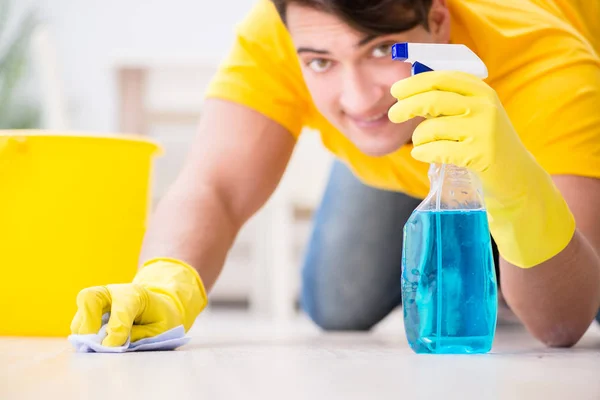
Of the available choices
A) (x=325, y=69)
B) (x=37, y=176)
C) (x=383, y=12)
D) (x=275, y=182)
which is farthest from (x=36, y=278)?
(x=383, y=12)

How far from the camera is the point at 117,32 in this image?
4633mm

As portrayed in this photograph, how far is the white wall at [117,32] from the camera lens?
180 inches

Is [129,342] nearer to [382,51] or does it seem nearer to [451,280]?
[451,280]

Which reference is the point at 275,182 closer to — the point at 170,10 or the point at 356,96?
the point at 356,96

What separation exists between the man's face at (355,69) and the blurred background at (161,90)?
1.45m

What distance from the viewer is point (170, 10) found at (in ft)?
15.2

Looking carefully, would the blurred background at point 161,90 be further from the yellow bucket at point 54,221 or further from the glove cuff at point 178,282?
the glove cuff at point 178,282

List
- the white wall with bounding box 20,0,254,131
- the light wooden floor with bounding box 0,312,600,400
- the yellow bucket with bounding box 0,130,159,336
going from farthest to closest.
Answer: the white wall with bounding box 20,0,254,131, the yellow bucket with bounding box 0,130,159,336, the light wooden floor with bounding box 0,312,600,400

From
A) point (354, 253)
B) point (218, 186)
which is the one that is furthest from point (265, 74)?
point (354, 253)

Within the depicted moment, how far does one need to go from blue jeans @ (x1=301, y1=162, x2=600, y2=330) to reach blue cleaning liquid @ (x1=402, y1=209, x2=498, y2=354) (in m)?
0.97

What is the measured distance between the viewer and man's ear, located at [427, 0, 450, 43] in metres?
1.15

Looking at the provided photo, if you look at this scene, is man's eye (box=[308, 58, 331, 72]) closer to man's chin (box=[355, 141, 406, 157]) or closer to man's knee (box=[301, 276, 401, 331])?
man's chin (box=[355, 141, 406, 157])

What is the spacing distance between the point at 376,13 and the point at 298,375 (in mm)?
496

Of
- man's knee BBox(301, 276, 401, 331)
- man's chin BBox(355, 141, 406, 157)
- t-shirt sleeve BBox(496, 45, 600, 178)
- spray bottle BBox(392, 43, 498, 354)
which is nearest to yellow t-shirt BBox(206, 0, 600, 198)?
t-shirt sleeve BBox(496, 45, 600, 178)
